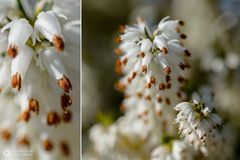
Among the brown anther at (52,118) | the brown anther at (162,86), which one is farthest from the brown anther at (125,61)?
the brown anther at (52,118)

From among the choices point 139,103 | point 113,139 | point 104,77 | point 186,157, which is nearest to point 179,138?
point 186,157

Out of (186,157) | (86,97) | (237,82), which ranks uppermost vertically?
(86,97)

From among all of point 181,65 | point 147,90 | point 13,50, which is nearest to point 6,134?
point 13,50

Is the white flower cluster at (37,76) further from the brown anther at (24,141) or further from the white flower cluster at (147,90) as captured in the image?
the white flower cluster at (147,90)

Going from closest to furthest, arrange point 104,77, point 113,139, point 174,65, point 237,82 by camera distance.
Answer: point 174,65 → point 113,139 → point 237,82 → point 104,77

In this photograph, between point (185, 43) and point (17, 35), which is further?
point (185, 43)

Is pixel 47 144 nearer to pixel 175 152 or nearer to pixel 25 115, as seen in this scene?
pixel 25 115

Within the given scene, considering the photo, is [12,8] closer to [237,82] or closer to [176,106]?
[176,106]
